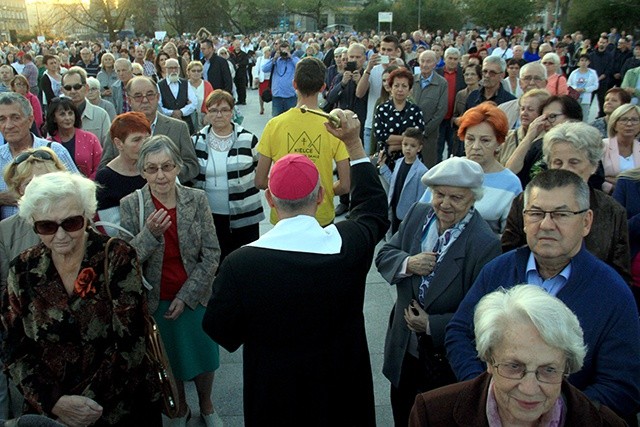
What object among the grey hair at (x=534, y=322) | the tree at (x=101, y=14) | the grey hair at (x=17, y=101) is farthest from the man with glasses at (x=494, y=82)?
the tree at (x=101, y=14)

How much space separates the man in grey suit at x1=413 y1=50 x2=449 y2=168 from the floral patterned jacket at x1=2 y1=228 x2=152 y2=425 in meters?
5.17

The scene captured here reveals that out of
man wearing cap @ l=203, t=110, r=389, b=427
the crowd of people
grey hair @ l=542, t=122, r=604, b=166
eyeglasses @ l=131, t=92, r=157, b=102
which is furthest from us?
eyeglasses @ l=131, t=92, r=157, b=102

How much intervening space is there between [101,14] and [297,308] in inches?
1975

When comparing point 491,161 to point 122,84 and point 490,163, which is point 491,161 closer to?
point 490,163

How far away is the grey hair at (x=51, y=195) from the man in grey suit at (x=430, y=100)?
16.9 feet

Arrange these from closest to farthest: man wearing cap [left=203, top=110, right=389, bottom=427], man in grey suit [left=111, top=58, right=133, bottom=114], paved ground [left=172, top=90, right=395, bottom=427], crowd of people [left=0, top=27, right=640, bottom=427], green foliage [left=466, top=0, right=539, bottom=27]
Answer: crowd of people [left=0, top=27, right=640, bottom=427] → man wearing cap [left=203, top=110, right=389, bottom=427] → paved ground [left=172, top=90, right=395, bottom=427] → man in grey suit [left=111, top=58, right=133, bottom=114] → green foliage [left=466, top=0, right=539, bottom=27]

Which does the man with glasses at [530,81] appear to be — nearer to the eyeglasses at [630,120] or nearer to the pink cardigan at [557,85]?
the pink cardigan at [557,85]

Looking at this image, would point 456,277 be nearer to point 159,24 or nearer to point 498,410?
point 498,410

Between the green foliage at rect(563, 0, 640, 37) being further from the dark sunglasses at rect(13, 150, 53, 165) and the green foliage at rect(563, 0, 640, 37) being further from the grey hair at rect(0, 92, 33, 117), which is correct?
the dark sunglasses at rect(13, 150, 53, 165)

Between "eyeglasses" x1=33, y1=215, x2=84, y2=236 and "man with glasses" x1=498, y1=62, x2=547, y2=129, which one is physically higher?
"man with glasses" x1=498, y1=62, x2=547, y2=129

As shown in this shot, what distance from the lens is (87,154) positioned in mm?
5266

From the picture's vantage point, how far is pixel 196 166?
183 inches

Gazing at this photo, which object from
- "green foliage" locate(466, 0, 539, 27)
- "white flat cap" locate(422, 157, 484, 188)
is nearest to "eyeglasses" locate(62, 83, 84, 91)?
"white flat cap" locate(422, 157, 484, 188)

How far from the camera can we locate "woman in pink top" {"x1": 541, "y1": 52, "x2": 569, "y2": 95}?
7.22 metres
